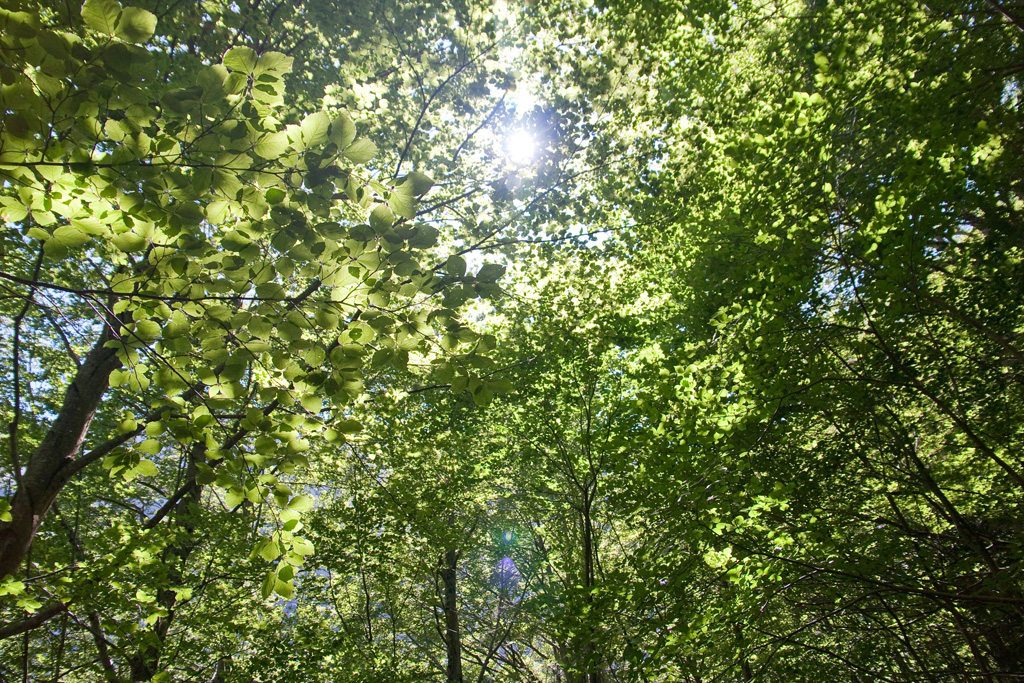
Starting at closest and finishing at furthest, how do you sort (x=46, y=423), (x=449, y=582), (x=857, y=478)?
1. (x=857, y=478)
2. (x=46, y=423)
3. (x=449, y=582)

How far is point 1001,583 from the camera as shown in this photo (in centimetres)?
407

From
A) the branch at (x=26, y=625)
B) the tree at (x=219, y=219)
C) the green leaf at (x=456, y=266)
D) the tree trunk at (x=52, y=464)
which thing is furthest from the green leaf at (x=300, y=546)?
the branch at (x=26, y=625)

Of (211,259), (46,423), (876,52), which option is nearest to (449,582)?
(46,423)

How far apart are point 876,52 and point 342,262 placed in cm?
742

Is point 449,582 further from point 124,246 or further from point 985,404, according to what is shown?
point 124,246

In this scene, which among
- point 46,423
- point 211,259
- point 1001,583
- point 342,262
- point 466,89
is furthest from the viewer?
point 46,423

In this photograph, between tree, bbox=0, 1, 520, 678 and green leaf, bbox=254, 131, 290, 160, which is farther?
green leaf, bbox=254, 131, 290, 160

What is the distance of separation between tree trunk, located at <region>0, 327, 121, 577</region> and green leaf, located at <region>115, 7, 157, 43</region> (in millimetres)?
2637

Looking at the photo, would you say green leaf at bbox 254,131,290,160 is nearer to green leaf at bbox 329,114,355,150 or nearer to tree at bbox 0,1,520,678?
tree at bbox 0,1,520,678

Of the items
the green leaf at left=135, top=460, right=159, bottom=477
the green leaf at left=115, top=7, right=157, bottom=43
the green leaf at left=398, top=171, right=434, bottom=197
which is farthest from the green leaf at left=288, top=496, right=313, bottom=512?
the green leaf at left=115, top=7, right=157, bottom=43

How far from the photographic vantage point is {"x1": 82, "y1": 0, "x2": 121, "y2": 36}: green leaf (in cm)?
138

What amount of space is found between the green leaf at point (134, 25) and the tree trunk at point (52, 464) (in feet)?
8.65

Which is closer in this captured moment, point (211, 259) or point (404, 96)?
point (211, 259)

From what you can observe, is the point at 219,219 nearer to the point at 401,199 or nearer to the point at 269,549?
the point at 401,199
